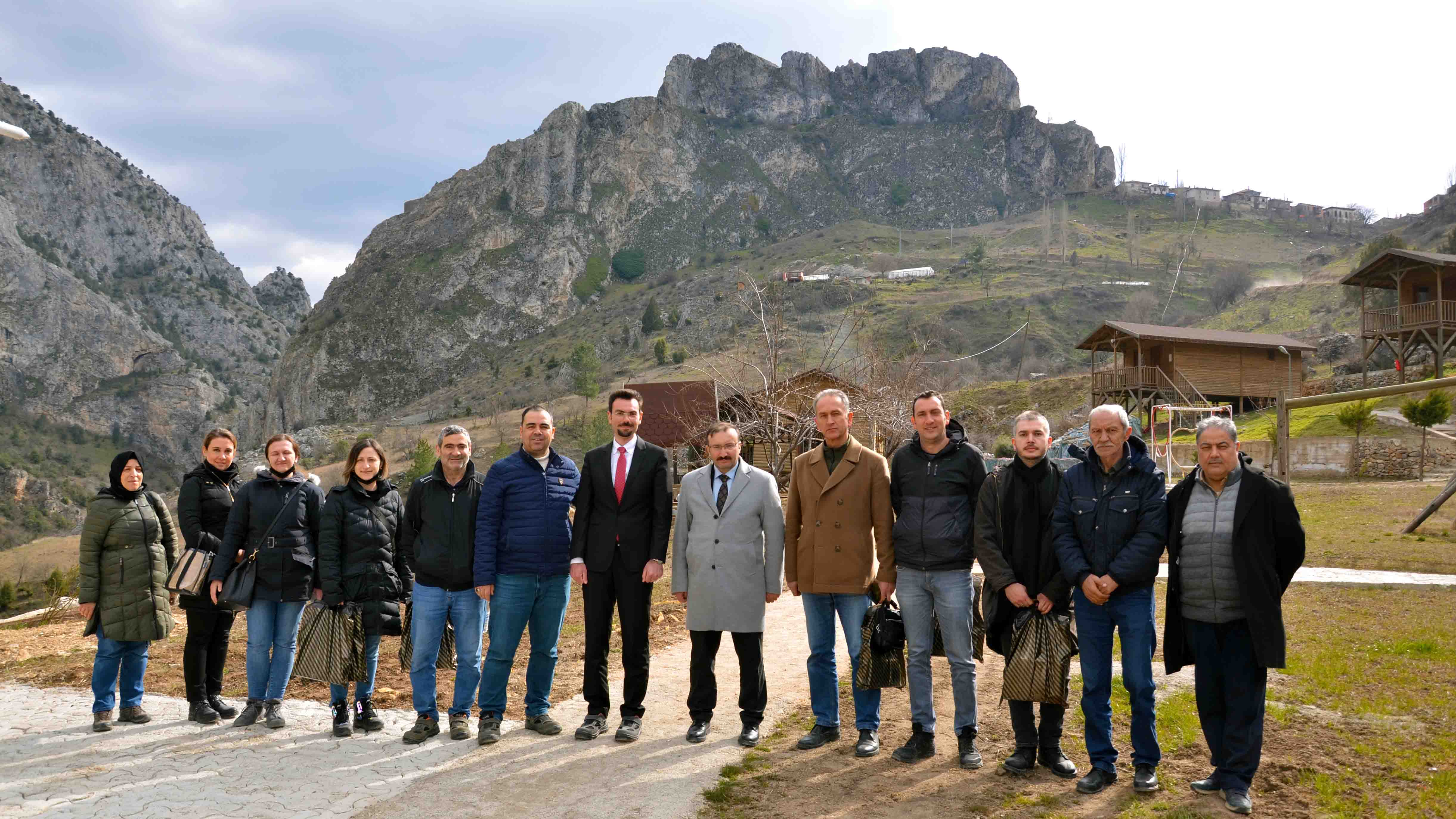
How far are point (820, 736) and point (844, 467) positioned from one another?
158 cm

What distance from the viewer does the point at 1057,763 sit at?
458 centimetres

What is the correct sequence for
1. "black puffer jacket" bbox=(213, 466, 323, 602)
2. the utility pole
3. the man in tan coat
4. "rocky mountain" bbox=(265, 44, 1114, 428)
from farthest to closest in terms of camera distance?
1. "rocky mountain" bbox=(265, 44, 1114, 428)
2. the utility pole
3. "black puffer jacket" bbox=(213, 466, 323, 602)
4. the man in tan coat

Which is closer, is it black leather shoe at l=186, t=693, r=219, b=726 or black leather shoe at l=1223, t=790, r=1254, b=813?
black leather shoe at l=1223, t=790, r=1254, b=813

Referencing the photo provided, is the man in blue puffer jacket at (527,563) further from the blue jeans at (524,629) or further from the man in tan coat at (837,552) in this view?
the man in tan coat at (837,552)

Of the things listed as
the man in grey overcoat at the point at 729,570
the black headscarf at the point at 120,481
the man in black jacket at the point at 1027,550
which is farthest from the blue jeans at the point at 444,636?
the man in black jacket at the point at 1027,550

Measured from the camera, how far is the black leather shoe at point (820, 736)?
202 inches

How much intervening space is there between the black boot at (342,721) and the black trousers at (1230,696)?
4.72m

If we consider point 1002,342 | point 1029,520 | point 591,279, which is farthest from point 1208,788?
point 591,279

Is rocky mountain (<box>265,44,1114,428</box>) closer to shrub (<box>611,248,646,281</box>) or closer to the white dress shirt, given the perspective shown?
shrub (<box>611,248,646,281</box>)

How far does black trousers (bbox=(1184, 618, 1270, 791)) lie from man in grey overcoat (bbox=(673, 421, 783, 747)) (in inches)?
87.9

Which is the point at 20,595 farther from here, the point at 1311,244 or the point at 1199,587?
the point at 1311,244

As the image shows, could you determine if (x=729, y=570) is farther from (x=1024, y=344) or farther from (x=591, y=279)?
(x=591, y=279)

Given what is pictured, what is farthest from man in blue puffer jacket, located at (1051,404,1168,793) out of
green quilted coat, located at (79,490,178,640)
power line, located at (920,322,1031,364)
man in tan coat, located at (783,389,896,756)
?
power line, located at (920,322,1031,364)

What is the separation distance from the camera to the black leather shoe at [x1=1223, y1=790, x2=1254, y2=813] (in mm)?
4039
